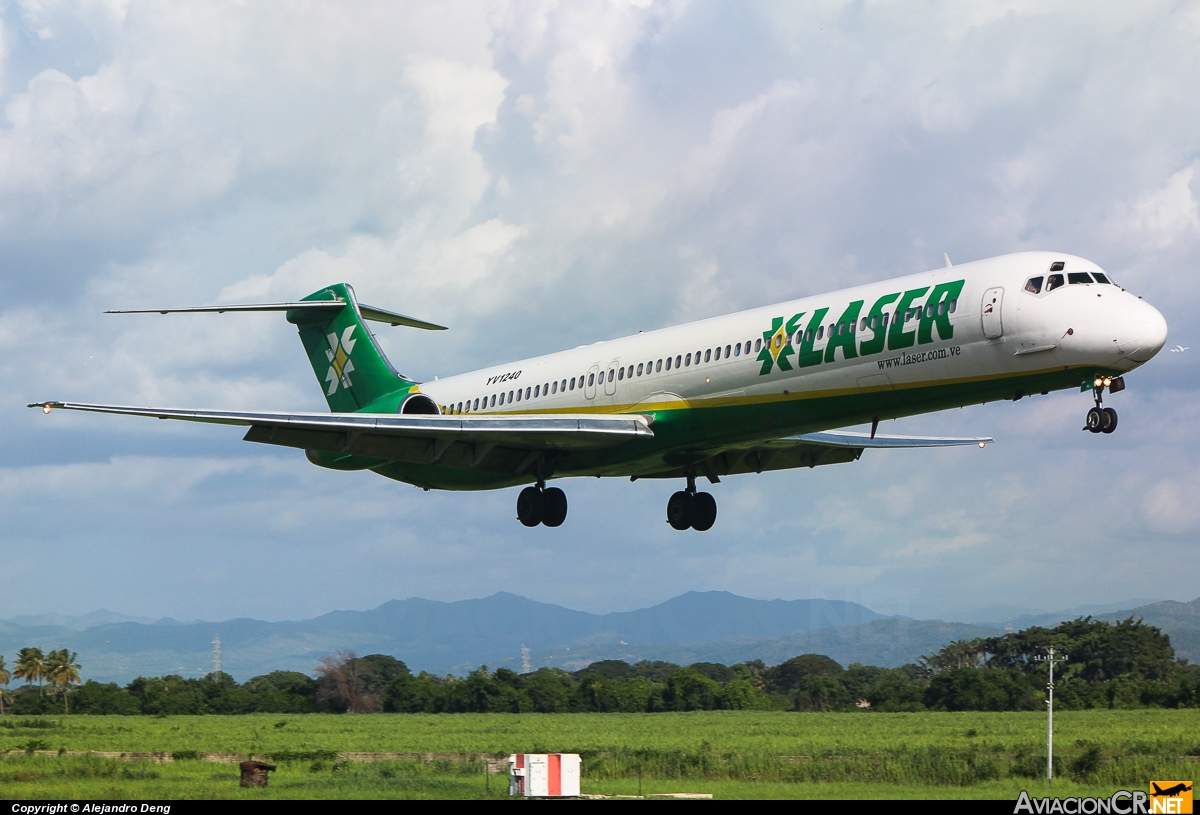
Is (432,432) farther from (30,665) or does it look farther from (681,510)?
(30,665)

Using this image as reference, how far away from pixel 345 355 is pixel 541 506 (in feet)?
33.4

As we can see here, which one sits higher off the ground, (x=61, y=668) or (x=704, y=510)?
(x=704, y=510)

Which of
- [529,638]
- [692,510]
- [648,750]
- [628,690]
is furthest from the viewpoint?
[529,638]

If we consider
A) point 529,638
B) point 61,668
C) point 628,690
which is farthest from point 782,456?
point 529,638

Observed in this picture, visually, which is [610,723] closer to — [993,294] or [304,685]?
[304,685]

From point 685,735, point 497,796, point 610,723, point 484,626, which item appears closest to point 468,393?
point 497,796

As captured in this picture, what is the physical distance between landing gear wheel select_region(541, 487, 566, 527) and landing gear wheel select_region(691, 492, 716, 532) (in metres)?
3.49

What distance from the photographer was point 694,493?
111 feet

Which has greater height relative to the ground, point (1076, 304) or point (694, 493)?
point (1076, 304)

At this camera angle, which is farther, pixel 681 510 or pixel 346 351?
pixel 346 351

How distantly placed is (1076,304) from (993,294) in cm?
144

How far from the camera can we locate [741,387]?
27234mm

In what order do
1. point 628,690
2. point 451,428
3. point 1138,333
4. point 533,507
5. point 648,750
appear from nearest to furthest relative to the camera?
point 1138,333
point 451,428
point 533,507
point 648,750
point 628,690

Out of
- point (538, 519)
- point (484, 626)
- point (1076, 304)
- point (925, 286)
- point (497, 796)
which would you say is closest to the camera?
point (1076, 304)
